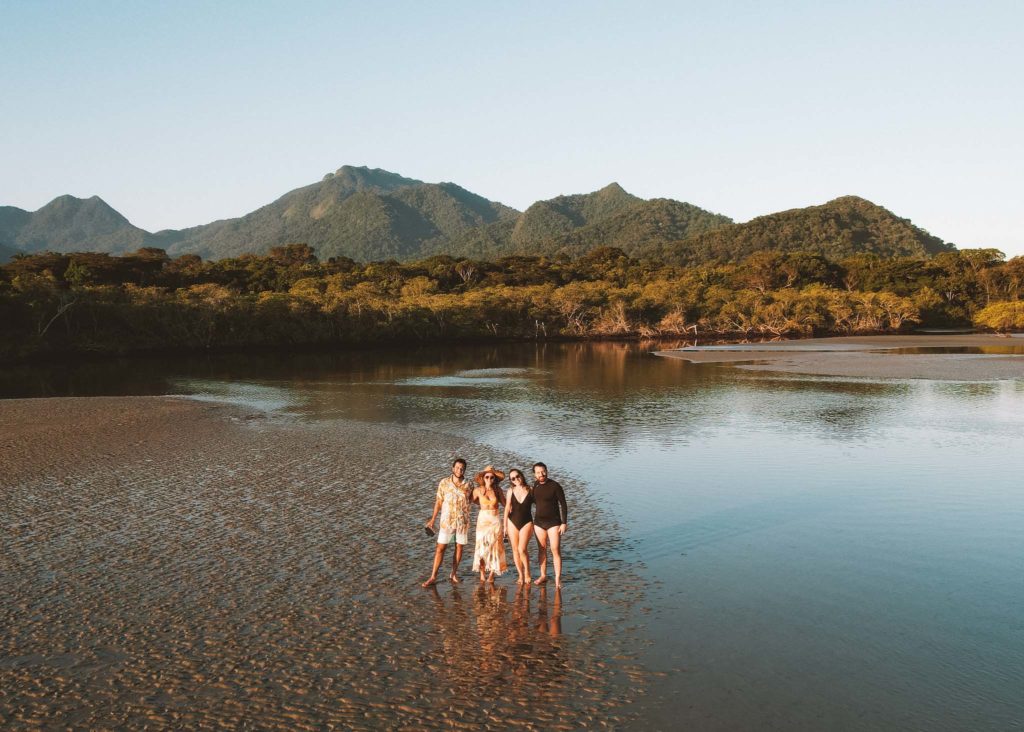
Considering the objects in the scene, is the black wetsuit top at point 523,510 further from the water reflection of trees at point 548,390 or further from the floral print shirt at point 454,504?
the water reflection of trees at point 548,390

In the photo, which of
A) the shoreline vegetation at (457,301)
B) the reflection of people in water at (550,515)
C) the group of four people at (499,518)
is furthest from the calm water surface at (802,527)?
the shoreline vegetation at (457,301)

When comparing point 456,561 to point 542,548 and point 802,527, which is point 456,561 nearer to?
point 542,548

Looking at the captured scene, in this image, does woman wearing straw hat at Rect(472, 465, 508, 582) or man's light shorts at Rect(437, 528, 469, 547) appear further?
man's light shorts at Rect(437, 528, 469, 547)

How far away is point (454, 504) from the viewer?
11344 mm

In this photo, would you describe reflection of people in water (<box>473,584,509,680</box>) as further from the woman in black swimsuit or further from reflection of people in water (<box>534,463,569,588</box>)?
reflection of people in water (<box>534,463,569,588</box>)

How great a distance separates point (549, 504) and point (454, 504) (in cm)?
139

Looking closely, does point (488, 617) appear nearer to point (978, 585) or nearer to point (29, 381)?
point (978, 585)

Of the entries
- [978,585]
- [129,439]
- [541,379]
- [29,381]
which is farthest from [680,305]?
[978,585]

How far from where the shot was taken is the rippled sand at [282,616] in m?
8.30

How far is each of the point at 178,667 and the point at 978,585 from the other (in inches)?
452

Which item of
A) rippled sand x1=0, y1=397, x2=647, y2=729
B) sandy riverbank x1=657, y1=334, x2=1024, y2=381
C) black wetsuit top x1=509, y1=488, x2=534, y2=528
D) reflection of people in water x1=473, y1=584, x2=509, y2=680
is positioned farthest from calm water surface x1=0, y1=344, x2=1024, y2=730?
sandy riverbank x1=657, y1=334, x2=1024, y2=381

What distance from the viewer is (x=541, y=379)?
158ft

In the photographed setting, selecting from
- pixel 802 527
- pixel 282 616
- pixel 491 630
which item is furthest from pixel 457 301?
pixel 491 630

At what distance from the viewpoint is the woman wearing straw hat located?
11055 millimetres
